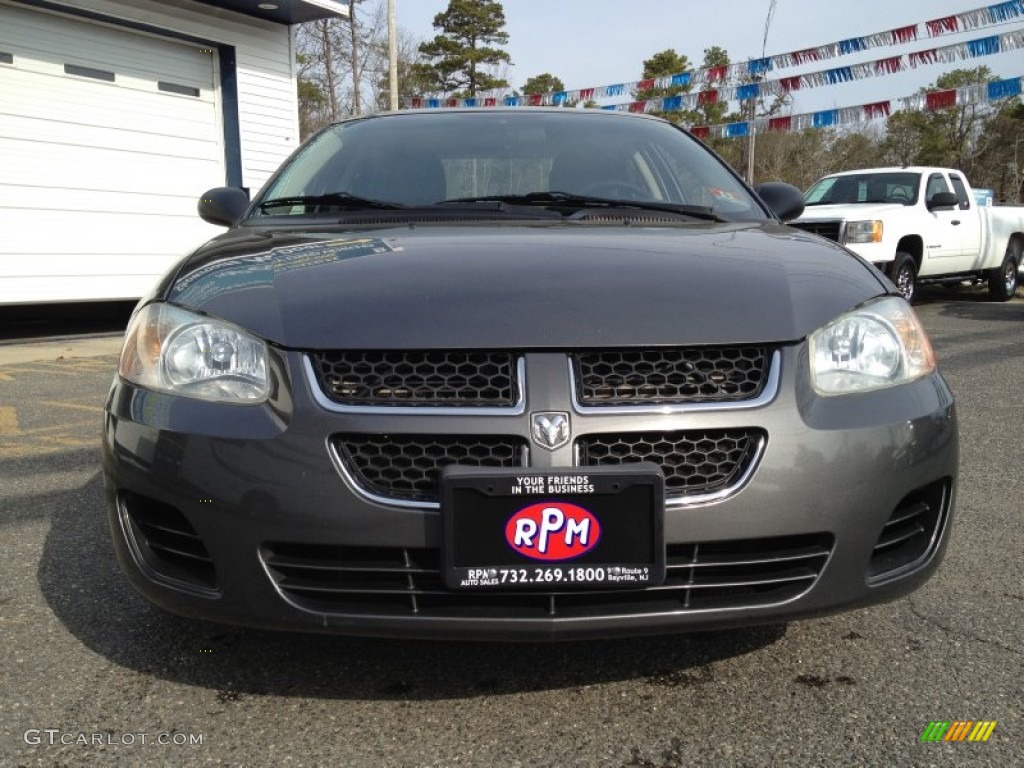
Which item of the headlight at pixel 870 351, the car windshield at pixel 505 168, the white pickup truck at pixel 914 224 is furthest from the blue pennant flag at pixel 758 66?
the headlight at pixel 870 351

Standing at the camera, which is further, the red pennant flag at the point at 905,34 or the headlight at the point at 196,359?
the red pennant flag at the point at 905,34

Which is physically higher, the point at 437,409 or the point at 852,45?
the point at 852,45

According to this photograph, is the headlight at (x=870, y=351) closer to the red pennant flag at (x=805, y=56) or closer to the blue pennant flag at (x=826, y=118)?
the red pennant flag at (x=805, y=56)

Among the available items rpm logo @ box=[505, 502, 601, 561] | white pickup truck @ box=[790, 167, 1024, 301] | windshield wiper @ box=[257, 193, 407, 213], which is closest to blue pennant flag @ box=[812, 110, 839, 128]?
white pickup truck @ box=[790, 167, 1024, 301]

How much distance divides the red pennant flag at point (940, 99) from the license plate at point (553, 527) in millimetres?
15035

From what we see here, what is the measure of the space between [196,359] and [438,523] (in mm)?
635

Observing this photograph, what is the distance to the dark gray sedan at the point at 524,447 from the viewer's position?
5.35 feet

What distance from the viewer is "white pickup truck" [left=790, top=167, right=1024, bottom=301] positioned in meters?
9.84

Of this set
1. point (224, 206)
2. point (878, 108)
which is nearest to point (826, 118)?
point (878, 108)

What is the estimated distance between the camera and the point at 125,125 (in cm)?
1000

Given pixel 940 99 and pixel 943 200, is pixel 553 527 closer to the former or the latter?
pixel 943 200

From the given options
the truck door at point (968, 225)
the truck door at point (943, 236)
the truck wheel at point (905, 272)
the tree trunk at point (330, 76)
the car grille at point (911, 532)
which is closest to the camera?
the car grille at point (911, 532)

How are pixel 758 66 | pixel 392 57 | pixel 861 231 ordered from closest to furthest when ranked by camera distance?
1. pixel 861 231
2. pixel 758 66
3. pixel 392 57

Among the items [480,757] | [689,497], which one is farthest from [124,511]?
[689,497]
